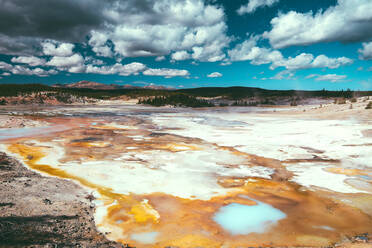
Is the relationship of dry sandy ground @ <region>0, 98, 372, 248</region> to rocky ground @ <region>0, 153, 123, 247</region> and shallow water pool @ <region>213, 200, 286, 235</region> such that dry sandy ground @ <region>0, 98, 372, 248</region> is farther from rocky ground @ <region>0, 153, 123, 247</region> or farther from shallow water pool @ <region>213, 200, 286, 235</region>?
shallow water pool @ <region>213, 200, 286, 235</region>

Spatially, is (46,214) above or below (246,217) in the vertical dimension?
above

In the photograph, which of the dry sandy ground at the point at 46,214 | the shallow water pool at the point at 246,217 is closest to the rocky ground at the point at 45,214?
the dry sandy ground at the point at 46,214

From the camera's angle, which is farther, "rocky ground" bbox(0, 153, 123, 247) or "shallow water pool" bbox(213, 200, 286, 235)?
"shallow water pool" bbox(213, 200, 286, 235)

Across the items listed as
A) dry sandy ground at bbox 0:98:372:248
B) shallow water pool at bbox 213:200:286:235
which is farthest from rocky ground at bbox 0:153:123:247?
shallow water pool at bbox 213:200:286:235

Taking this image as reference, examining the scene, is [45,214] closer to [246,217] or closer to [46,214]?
[46,214]

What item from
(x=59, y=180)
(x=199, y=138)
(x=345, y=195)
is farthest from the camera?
(x=199, y=138)

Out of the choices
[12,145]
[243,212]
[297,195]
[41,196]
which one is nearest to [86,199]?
[41,196]

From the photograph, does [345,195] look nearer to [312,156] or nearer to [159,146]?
[312,156]

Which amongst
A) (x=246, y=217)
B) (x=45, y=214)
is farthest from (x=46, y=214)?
(x=246, y=217)
